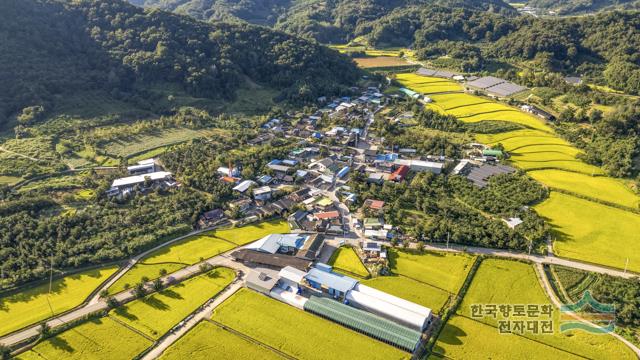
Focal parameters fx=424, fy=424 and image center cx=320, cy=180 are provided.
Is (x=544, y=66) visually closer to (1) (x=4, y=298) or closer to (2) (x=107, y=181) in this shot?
(2) (x=107, y=181)

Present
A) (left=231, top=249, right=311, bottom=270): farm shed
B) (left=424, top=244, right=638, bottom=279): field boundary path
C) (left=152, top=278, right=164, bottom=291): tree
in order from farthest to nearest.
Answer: (left=231, top=249, right=311, bottom=270): farm shed
(left=424, top=244, right=638, bottom=279): field boundary path
(left=152, top=278, right=164, bottom=291): tree

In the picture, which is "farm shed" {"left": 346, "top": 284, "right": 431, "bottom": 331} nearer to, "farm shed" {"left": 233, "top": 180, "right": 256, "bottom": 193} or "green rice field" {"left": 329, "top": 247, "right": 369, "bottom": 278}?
"green rice field" {"left": 329, "top": 247, "right": 369, "bottom": 278}

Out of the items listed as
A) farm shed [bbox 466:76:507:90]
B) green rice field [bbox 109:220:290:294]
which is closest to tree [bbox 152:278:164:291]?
green rice field [bbox 109:220:290:294]

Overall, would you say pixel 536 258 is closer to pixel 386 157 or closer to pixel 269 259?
pixel 269 259

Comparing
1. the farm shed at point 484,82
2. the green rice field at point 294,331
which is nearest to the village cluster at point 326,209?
the green rice field at point 294,331

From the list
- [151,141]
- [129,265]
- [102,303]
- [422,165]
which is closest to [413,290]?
[422,165]

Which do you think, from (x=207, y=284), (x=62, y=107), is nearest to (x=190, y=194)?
(x=207, y=284)

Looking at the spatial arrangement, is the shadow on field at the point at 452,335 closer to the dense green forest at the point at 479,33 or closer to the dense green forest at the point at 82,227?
the dense green forest at the point at 82,227
